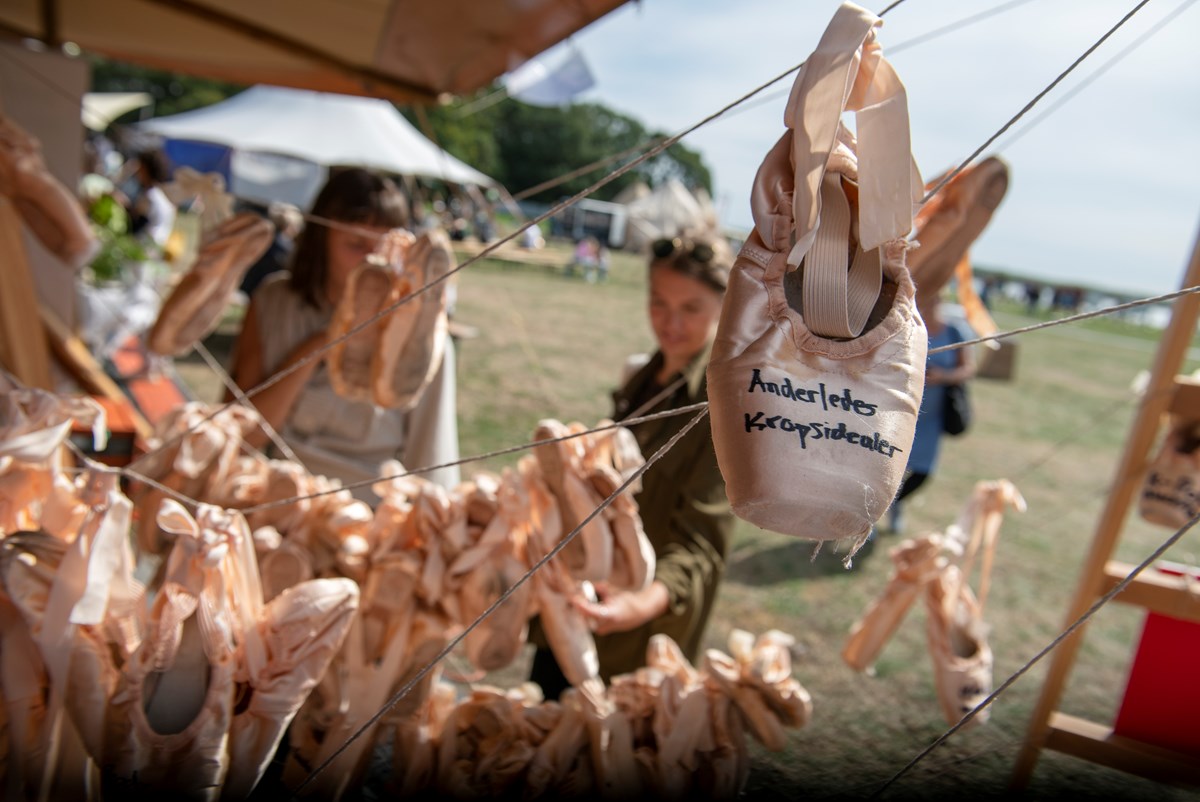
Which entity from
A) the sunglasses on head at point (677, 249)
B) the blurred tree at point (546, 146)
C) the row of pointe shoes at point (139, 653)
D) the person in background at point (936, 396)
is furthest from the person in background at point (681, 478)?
the blurred tree at point (546, 146)

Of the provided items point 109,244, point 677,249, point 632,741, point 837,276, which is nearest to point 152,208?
point 109,244

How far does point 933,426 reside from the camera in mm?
3670

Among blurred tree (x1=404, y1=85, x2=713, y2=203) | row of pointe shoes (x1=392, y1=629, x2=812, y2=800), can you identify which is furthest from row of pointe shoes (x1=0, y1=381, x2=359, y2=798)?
blurred tree (x1=404, y1=85, x2=713, y2=203)

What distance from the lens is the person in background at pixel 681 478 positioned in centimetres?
132

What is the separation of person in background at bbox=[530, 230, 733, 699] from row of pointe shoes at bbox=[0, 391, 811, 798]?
29 centimetres

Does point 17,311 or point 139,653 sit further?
point 17,311

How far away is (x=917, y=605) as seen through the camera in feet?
12.0

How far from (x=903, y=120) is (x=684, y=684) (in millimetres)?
772

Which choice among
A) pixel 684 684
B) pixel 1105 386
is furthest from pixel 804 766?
pixel 1105 386

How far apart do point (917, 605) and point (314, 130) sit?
6994 millimetres

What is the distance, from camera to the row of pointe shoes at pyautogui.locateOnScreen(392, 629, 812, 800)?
40.1 inches

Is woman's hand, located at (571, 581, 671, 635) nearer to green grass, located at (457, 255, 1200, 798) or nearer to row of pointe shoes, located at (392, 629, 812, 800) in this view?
row of pointe shoes, located at (392, 629, 812, 800)

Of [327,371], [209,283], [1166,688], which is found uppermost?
[209,283]

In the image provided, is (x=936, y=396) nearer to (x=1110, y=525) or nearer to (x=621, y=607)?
(x=1110, y=525)
